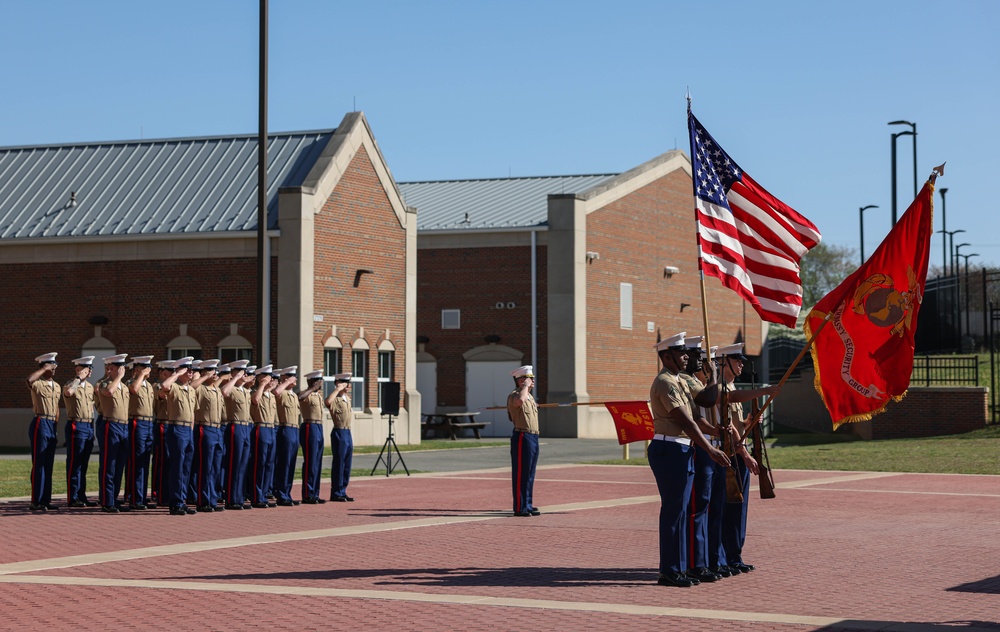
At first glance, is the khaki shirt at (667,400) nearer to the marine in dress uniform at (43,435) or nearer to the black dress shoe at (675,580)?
the black dress shoe at (675,580)

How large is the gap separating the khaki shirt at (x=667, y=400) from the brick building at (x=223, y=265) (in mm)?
22669

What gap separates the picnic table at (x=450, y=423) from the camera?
137 ft

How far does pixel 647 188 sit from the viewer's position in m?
47.8

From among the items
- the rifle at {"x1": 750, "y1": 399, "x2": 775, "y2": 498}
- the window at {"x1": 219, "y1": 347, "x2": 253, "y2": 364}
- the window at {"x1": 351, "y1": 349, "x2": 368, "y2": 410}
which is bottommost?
the rifle at {"x1": 750, "y1": 399, "x2": 775, "y2": 498}

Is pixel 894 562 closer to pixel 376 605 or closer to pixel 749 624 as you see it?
pixel 749 624

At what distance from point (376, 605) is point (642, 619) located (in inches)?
75.3

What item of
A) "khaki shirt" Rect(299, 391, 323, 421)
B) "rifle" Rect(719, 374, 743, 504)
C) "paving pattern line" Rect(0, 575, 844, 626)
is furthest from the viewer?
"khaki shirt" Rect(299, 391, 323, 421)

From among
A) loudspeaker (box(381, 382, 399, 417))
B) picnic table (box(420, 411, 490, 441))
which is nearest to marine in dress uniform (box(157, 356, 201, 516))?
loudspeaker (box(381, 382, 399, 417))

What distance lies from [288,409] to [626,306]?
A: 2775 cm

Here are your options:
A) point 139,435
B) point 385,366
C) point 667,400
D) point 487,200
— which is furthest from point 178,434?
point 487,200

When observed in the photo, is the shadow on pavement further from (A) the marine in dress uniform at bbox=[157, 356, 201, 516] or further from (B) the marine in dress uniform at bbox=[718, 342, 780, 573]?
(A) the marine in dress uniform at bbox=[157, 356, 201, 516]

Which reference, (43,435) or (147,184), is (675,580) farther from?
(147,184)

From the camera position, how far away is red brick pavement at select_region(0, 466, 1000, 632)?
9453 mm

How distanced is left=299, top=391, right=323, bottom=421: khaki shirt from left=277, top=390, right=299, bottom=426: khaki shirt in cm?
35
